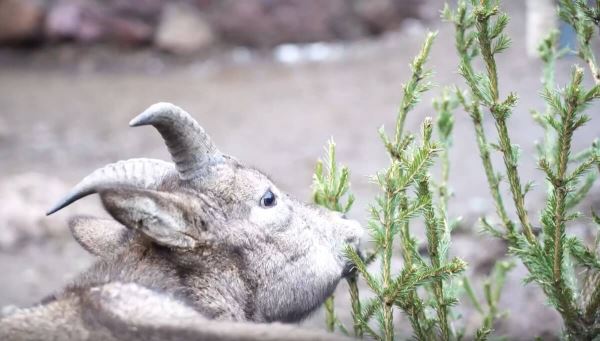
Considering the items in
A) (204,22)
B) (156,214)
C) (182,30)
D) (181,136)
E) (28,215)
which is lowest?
(156,214)

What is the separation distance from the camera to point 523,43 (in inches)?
466

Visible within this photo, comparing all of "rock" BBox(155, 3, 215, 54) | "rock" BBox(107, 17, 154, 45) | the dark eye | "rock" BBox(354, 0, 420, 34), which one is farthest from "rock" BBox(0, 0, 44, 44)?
the dark eye

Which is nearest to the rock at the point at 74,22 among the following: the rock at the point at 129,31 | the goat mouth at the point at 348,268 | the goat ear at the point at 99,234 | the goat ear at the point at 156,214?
the rock at the point at 129,31

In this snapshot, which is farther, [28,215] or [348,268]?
[28,215]

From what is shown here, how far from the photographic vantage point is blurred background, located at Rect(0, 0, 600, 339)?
27.1 ft

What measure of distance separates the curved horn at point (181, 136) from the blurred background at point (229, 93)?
3102 mm

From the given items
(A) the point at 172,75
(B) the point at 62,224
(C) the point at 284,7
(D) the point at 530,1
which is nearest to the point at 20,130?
(A) the point at 172,75

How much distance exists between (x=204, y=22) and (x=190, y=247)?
1083 centimetres

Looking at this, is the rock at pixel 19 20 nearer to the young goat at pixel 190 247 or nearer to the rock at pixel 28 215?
the rock at pixel 28 215

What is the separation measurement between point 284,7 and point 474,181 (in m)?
6.21

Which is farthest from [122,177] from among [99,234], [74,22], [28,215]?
[74,22]

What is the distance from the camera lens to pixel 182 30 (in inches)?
553

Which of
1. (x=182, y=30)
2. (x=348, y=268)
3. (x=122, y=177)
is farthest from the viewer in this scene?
(x=182, y=30)

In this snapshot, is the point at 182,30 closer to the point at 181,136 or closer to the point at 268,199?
the point at 268,199
